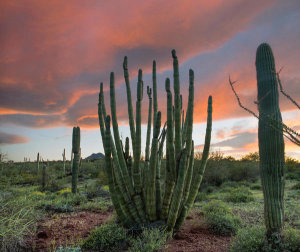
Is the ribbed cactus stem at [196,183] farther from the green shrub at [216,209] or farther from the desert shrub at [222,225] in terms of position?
the green shrub at [216,209]

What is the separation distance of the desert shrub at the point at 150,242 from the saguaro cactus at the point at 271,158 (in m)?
1.84

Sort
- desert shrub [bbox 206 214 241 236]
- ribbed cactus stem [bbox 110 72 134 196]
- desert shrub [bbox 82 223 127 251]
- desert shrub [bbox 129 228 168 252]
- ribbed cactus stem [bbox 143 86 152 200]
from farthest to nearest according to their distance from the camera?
desert shrub [bbox 206 214 241 236] < ribbed cactus stem [bbox 143 86 152 200] < ribbed cactus stem [bbox 110 72 134 196] < desert shrub [bbox 82 223 127 251] < desert shrub [bbox 129 228 168 252]

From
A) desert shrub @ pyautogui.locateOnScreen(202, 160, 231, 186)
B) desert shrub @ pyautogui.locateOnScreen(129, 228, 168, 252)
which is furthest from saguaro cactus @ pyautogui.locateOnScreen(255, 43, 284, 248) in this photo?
desert shrub @ pyautogui.locateOnScreen(202, 160, 231, 186)

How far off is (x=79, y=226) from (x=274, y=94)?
16.9ft

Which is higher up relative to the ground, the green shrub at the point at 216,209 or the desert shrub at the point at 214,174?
the desert shrub at the point at 214,174

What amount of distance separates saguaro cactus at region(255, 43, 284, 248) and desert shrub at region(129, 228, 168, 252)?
1.84 m

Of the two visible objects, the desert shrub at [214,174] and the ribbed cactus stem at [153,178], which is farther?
the desert shrub at [214,174]

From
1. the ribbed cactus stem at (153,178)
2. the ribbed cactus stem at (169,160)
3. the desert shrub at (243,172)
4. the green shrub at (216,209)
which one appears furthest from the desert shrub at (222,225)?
the desert shrub at (243,172)

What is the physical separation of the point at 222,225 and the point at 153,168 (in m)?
2.25

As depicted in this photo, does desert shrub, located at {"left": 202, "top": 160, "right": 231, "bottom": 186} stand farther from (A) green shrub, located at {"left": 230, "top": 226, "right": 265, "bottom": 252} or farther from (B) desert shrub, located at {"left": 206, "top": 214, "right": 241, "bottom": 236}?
(A) green shrub, located at {"left": 230, "top": 226, "right": 265, "bottom": 252}

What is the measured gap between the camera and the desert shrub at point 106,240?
190 inches

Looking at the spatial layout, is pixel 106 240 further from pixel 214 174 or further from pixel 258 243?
pixel 214 174

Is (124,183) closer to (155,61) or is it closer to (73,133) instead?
(155,61)

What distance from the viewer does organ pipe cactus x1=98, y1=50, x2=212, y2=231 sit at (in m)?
5.00
